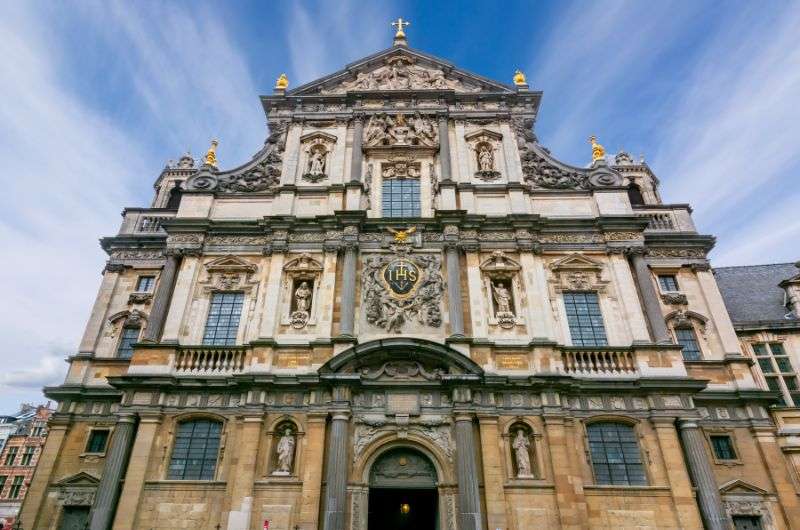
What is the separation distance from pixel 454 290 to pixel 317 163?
8157mm

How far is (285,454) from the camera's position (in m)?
14.8

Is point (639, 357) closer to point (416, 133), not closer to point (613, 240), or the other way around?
point (613, 240)

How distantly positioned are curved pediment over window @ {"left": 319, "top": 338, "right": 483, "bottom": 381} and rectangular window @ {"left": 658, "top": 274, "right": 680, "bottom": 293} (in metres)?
8.82

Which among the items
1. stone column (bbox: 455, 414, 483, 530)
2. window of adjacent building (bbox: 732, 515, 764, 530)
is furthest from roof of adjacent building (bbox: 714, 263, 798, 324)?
stone column (bbox: 455, 414, 483, 530)

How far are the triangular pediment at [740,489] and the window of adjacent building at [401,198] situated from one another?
13.4 metres

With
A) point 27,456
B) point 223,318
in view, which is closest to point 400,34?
point 223,318

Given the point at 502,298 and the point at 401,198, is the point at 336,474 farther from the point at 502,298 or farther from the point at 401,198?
the point at 401,198

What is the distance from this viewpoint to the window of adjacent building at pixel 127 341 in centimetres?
1833

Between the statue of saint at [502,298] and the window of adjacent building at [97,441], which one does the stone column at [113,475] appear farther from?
the statue of saint at [502,298]

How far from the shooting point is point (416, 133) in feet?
70.8

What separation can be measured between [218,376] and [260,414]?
6.60ft

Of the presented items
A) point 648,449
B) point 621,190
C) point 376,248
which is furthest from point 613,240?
point 376,248

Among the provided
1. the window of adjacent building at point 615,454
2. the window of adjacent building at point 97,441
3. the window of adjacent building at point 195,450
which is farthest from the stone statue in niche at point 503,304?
the window of adjacent building at point 97,441

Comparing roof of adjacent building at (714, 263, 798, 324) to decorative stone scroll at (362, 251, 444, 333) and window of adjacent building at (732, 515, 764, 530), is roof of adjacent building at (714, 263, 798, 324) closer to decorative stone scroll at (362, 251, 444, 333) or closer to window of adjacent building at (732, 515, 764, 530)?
window of adjacent building at (732, 515, 764, 530)
